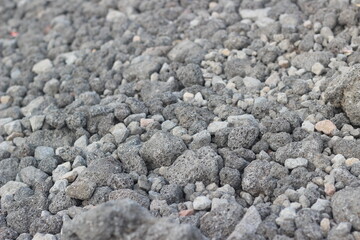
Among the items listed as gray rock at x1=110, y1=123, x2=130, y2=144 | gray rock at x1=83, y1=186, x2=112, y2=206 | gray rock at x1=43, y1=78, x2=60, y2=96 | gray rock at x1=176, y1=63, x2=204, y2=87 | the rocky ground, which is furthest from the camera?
gray rock at x1=43, y1=78, x2=60, y2=96

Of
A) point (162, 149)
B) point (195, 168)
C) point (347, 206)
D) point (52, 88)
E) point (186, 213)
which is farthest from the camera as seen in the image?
point (52, 88)

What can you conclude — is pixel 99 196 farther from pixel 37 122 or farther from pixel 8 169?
pixel 37 122

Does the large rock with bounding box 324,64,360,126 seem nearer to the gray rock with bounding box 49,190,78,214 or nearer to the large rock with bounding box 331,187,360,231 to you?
the large rock with bounding box 331,187,360,231

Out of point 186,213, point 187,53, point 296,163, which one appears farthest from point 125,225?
point 187,53

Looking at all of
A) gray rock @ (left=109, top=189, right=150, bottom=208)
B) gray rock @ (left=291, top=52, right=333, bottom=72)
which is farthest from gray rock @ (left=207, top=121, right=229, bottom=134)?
gray rock @ (left=291, top=52, right=333, bottom=72)

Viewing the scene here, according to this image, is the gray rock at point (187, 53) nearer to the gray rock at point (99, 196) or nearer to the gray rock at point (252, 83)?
the gray rock at point (252, 83)

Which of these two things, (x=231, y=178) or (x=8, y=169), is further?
(x=8, y=169)
